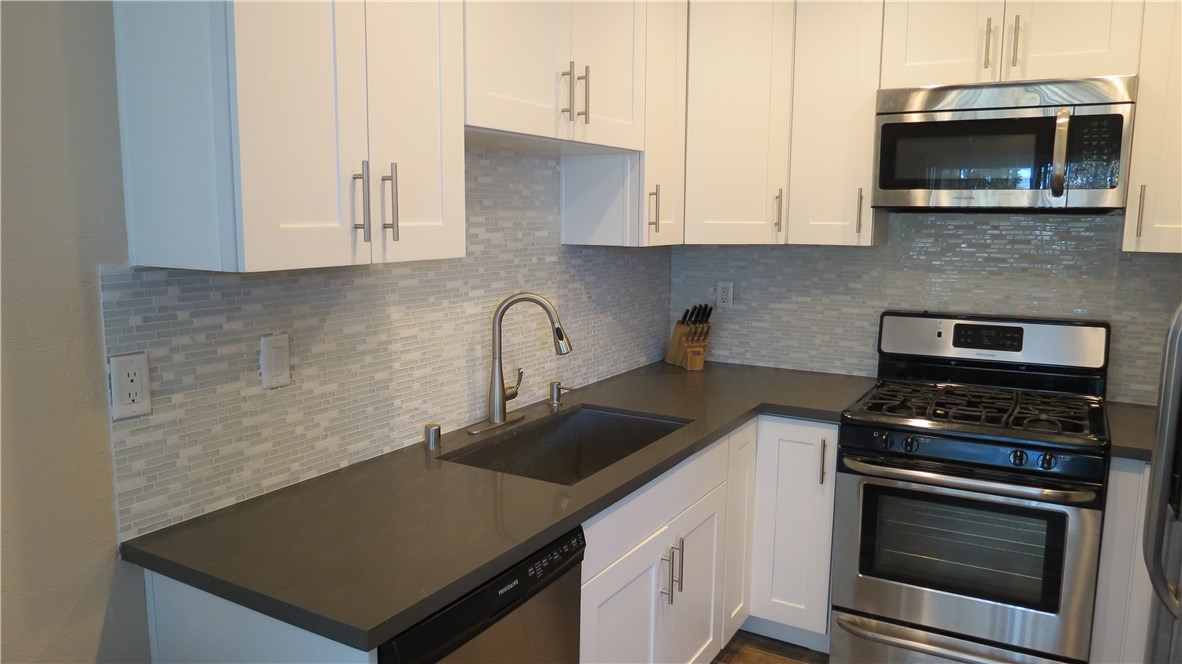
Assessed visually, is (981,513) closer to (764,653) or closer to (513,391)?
(764,653)

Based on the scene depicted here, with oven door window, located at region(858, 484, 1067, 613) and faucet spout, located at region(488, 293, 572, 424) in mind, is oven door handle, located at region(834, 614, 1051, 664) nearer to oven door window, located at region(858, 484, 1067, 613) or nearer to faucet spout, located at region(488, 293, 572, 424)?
oven door window, located at region(858, 484, 1067, 613)

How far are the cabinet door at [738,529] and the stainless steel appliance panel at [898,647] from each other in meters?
0.30

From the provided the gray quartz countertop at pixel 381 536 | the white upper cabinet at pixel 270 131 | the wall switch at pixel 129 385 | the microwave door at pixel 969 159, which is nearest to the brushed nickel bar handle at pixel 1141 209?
the microwave door at pixel 969 159

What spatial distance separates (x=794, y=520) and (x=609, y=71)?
153 centimetres

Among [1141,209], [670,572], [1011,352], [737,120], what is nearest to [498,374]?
[670,572]

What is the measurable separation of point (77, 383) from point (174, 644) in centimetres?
51

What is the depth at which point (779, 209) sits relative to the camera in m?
2.81

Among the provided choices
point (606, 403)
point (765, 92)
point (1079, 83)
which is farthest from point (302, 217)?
point (1079, 83)

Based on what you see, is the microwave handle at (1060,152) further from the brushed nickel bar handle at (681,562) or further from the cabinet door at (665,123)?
the brushed nickel bar handle at (681,562)

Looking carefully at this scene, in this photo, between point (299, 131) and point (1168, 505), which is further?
point (1168, 505)

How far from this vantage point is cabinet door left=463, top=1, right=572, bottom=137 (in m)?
1.75

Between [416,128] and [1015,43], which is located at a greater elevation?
[1015,43]

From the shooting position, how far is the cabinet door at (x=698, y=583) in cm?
221

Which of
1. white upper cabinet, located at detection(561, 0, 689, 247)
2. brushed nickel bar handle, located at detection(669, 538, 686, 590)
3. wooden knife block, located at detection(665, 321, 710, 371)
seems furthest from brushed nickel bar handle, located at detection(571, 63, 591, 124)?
wooden knife block, located at detection(665, 321, 710, 371)
